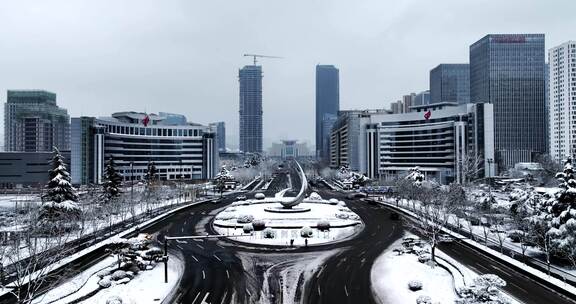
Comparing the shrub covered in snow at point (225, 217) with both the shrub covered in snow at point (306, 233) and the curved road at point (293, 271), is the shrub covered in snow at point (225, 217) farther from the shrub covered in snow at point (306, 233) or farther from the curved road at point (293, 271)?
the shrub covered in snow at point (306, 233)

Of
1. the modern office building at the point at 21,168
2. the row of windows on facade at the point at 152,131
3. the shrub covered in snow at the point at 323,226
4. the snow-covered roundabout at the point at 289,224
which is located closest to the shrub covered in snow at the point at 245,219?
the snow-covered roundabout at the point at 289,224

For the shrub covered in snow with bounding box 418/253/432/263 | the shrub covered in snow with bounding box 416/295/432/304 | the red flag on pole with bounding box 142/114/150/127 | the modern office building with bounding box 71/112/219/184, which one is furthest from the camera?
the red flag on pole with bounding box 142/114/150/127

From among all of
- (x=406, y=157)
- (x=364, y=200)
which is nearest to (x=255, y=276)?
(x=364, y=200)

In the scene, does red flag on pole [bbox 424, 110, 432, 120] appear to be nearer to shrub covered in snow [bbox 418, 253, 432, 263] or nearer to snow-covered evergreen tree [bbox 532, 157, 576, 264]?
snow-covered evergreen tree [bbox 532, 157, 576, 264]

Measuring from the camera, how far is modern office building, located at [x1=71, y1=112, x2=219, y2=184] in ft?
482

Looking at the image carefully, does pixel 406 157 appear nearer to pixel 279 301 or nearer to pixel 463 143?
pixel 463 143

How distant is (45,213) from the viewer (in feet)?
194

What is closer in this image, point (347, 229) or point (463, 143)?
point (347, 229)

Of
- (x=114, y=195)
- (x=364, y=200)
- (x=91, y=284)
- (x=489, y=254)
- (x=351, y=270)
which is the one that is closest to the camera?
(x=91, y=284)

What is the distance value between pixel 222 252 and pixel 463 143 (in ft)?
376

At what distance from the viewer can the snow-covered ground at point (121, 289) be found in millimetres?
35216

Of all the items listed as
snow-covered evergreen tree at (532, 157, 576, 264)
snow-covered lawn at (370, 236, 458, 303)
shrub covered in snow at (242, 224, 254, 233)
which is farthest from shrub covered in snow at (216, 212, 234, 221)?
snow-covered evergreen tree at (532, 157, 576, 264)

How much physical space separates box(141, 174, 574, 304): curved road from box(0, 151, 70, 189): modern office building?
120 metres

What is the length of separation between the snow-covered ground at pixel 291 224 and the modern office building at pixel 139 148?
84195mm
